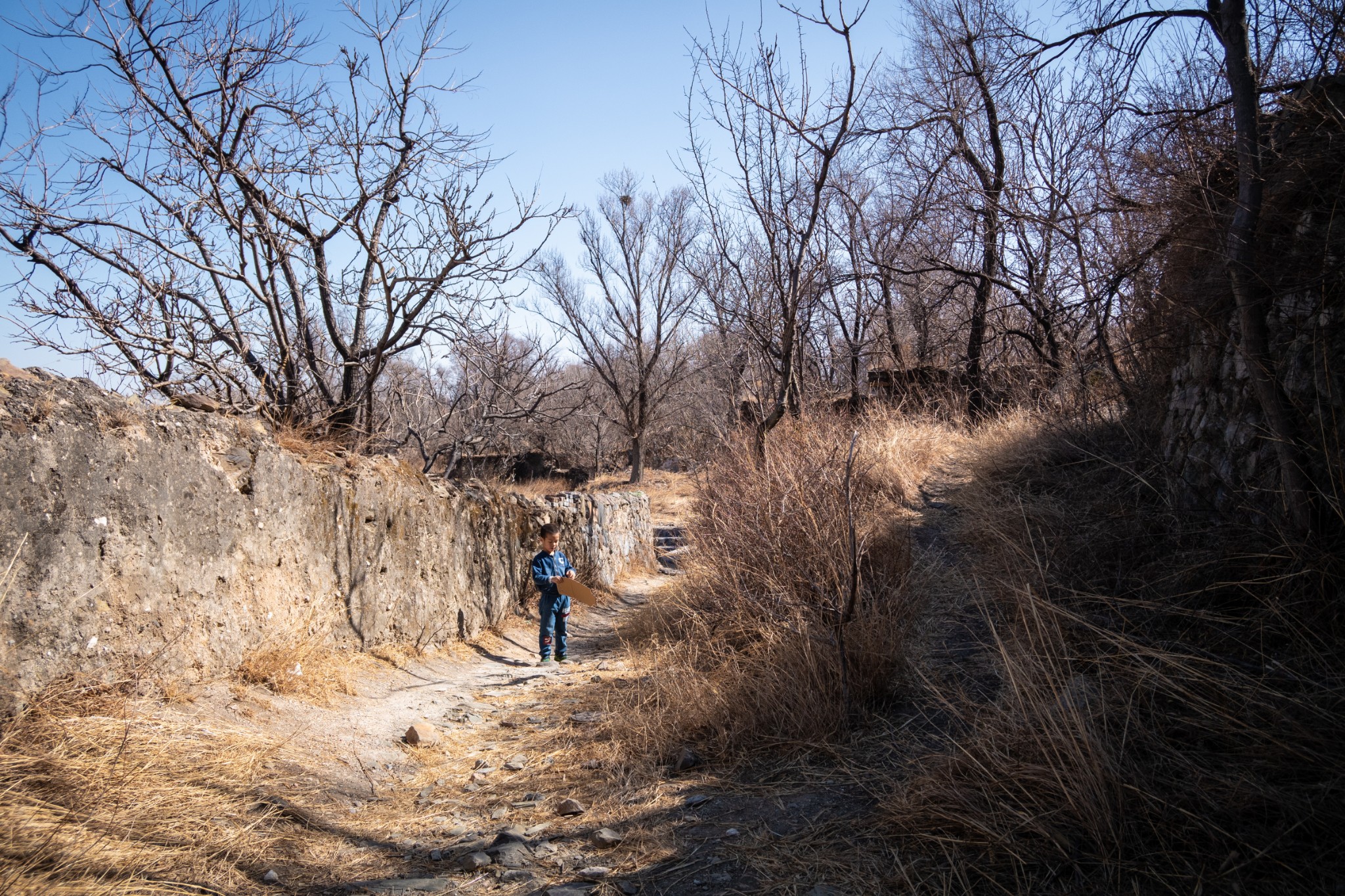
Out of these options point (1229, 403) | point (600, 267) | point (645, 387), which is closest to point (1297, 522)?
point (1229, 403)

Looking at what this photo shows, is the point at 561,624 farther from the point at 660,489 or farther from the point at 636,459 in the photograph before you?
the point at 636,459

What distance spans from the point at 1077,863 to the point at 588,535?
808 centimetres

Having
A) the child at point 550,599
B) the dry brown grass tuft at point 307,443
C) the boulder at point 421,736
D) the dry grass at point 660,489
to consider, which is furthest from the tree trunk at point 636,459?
the boulder at point 421,736

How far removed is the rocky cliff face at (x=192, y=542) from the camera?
10.6 ft

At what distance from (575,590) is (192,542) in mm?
3359

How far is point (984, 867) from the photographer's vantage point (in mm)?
2232

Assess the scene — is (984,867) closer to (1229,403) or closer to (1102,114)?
(1229,403)

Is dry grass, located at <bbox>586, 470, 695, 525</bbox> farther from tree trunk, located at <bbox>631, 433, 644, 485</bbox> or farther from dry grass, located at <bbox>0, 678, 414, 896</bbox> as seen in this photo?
dry grass, located at <bbox>0, 678, 414, 896</bbox>

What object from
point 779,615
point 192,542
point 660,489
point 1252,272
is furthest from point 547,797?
point 660,489

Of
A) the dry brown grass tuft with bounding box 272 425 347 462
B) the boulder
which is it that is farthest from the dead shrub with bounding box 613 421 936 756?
the dry brown grass tuft with bounding box 272 425 347 462

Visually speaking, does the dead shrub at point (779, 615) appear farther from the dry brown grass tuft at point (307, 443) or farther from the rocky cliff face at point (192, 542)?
the dry brown grass tuft at point (307, 443)

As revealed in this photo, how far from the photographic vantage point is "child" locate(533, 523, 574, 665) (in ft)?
22.2

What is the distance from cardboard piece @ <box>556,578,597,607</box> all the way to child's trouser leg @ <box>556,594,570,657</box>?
0.06 metres

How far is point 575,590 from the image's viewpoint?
681cm
